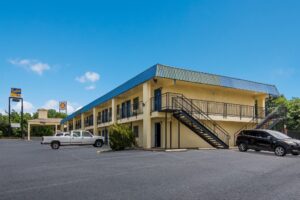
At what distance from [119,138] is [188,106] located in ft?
19.1

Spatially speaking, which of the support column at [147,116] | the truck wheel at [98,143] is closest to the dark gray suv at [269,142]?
the support column at [147,116]

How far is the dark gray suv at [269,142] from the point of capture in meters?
17.6

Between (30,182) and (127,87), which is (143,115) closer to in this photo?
(127,87)

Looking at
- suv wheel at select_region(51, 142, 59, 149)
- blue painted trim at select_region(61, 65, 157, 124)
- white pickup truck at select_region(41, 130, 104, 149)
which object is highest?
blue painted trim at select_region(61, 65, 157, 124)

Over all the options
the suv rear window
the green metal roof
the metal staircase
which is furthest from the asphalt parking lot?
the green metal roof

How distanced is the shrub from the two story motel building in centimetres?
127

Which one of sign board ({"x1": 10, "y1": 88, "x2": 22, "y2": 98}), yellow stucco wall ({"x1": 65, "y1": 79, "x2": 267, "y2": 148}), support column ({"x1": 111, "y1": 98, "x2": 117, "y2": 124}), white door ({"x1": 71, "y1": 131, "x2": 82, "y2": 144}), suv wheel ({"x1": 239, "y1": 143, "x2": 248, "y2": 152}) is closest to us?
suv wheel ({"x1": 239, "y1": 143, "x2": 248, "y2": 152})

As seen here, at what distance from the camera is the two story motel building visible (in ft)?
72.8

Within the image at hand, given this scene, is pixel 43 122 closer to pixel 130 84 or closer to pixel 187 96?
pixel 130 84

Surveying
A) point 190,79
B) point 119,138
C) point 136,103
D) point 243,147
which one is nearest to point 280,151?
point 243,147

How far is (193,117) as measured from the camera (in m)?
22.5

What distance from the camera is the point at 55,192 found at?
758cm

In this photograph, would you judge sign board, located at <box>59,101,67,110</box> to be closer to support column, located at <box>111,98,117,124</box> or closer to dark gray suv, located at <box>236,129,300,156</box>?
support column, located at <box>111,98,117,124</box>

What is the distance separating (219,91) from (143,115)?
26.2 feet
